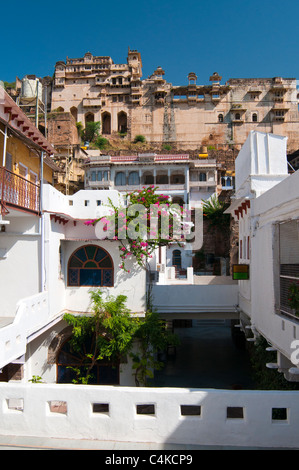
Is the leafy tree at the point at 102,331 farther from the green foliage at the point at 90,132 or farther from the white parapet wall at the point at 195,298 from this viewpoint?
the green foliage at the point at 90,132

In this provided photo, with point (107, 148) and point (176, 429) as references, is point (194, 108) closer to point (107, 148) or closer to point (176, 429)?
point (107, 148)

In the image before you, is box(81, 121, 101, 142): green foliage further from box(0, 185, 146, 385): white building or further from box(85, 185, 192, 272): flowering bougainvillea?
box(85, 185, 192, 272): flowering bougainvillea

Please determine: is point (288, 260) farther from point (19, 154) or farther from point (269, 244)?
point (19, 154)

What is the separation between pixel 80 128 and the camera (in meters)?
55.7

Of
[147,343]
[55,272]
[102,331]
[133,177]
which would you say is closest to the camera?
[55,272]

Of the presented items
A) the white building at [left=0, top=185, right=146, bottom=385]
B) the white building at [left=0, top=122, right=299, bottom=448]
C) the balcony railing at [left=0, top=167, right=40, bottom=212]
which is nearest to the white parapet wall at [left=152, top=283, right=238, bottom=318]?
the white building at [left=0, top=122, right=299, bottom=448]

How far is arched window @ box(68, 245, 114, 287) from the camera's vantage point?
1103 centimetres

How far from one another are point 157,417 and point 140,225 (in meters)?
5.78

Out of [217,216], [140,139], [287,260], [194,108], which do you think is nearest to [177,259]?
[217,216]

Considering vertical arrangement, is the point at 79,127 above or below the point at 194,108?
below

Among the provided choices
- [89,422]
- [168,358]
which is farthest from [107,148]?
[89,422]

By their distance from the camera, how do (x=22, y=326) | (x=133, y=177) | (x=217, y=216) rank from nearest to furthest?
(x=22, y=326) → (x=217, y=216) → (x=133, y=177)

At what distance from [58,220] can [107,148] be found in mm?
43926

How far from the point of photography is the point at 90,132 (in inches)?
2158
